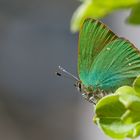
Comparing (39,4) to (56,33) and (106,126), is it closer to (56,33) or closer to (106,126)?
(56,33)

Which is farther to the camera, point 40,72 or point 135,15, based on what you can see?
point 40,72

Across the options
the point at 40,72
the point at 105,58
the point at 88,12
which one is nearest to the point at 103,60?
the point at 105,58

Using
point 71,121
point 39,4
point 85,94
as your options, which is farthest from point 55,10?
point 85,94

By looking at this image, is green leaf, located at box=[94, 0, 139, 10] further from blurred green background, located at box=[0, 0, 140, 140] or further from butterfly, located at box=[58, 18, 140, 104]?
blurred green background, located at box=[0, 0, 140, 140]

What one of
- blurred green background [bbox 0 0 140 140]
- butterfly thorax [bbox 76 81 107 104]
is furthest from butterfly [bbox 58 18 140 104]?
blurred green background [bbox 0 0 140 140]

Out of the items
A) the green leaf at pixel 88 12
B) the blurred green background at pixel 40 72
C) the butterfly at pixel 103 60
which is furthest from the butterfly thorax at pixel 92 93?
the blurred green background at pixel 40 72

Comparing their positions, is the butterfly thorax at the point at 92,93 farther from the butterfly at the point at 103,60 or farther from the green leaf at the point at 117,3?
the green leaf at the point at 117,3

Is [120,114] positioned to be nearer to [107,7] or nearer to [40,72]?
[107,7]
